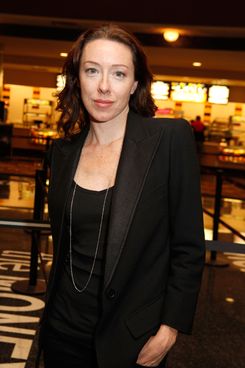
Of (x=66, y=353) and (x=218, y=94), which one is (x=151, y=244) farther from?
(x=218, y=94)

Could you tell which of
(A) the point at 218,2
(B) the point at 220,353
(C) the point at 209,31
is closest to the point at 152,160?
(B) the point at 220,353

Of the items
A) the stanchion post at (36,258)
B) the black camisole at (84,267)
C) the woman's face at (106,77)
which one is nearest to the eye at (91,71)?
the woman's face at (106,77)

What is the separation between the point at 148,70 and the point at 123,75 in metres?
0.12

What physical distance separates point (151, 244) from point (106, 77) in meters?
0.46

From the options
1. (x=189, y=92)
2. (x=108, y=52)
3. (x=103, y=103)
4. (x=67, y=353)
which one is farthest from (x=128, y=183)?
(x=189, y=92)

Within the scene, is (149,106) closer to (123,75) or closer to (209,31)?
(123,75)

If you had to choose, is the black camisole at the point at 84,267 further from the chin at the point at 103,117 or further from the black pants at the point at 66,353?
the chin at the point at 103,117

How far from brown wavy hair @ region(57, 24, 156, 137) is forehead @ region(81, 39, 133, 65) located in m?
0.01

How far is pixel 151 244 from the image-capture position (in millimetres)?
1379

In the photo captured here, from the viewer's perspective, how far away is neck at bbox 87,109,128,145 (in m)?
1.47

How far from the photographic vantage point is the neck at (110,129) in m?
1.47

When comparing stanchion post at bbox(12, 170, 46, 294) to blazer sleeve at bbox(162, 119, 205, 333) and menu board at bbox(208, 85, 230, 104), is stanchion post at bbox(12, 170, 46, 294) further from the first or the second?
menu board at bbox(208, 85, 230, 104)

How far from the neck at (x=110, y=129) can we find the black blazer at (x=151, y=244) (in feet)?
0.29

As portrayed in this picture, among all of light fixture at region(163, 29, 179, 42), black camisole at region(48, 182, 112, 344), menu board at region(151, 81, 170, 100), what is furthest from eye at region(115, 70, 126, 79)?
menu board at region(151, 81, 170, 100)
